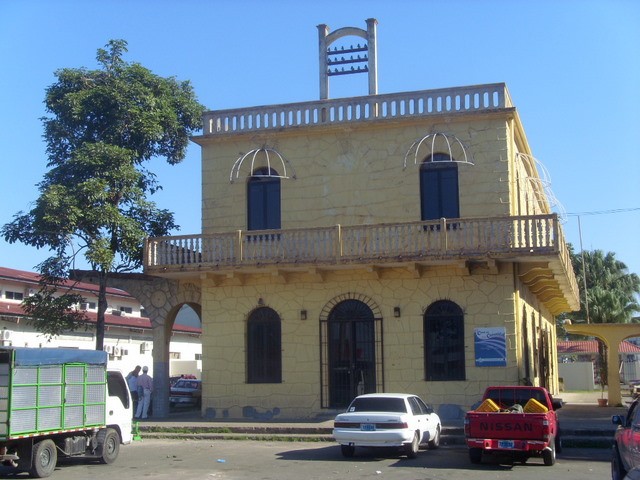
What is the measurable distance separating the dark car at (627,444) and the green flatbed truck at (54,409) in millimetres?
9537

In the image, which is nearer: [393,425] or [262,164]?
[393,425]

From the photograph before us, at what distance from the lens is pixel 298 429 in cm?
2162

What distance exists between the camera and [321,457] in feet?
57.4

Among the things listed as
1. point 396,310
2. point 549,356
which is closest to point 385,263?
point 396,310

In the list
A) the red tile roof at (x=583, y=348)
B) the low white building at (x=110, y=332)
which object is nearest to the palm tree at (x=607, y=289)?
the red tile roof at (x=583, y=348)

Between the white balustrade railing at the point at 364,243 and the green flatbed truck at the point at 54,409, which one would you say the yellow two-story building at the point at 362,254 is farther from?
the green flatbed truck at the point at 54,409

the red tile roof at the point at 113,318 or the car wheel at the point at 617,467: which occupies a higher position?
the red tile roof at the point at 113,318

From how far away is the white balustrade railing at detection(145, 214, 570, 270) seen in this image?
22422mm

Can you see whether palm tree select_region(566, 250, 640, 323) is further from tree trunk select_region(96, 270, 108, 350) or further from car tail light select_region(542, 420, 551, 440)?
car tail light select_region(542, 420, 551, 440)

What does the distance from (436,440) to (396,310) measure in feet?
18.9

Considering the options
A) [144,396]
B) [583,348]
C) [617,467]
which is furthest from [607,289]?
[617,467]

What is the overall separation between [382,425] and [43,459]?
21.3ft

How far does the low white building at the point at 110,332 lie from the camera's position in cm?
3222

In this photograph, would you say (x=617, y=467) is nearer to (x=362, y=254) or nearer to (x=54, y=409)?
(x=54, y=409)
